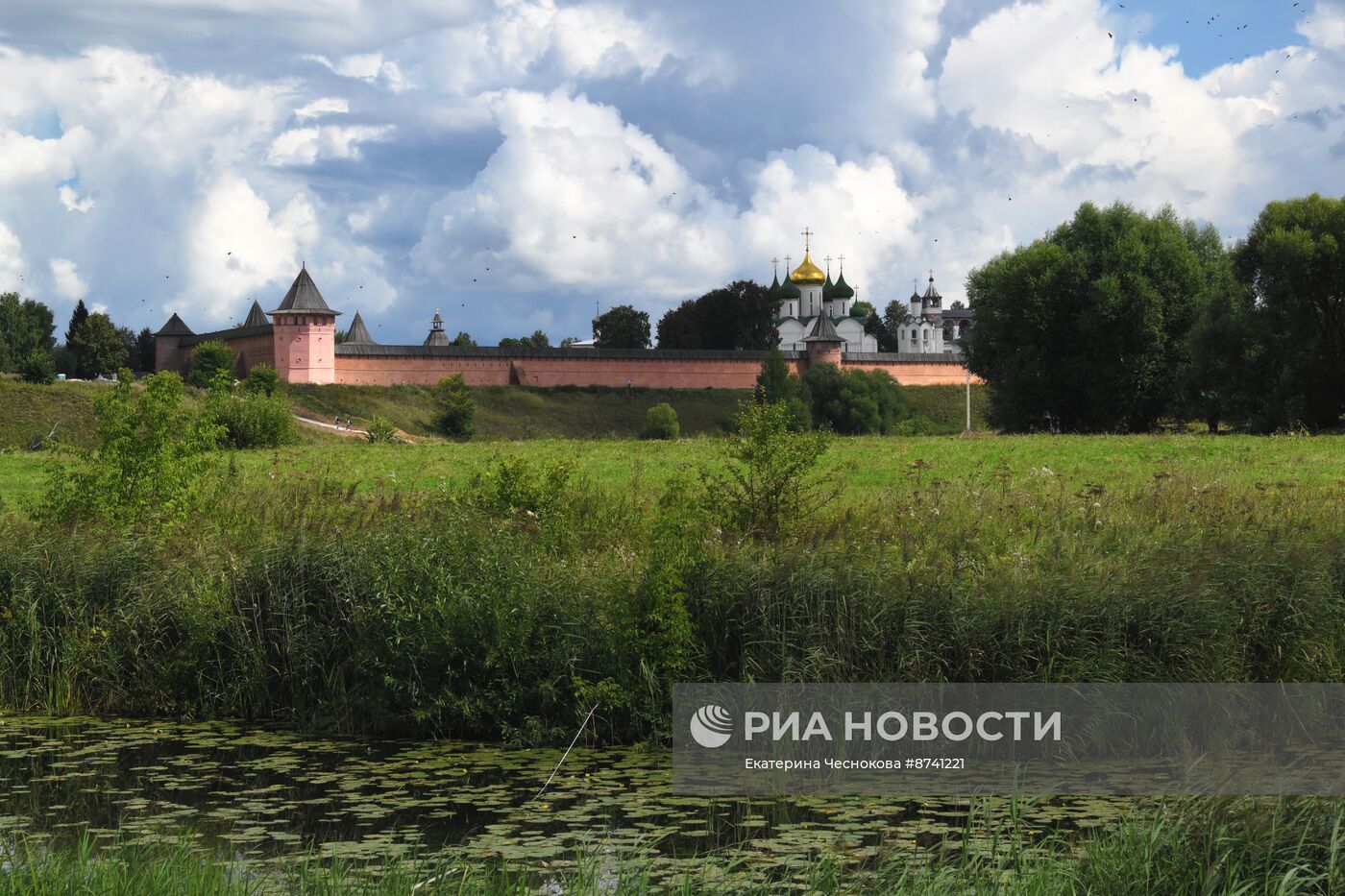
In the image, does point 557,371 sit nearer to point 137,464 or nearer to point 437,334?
point 437,334

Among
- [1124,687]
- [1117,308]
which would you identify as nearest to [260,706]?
[1124,687]

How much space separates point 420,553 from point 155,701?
183 centimetres

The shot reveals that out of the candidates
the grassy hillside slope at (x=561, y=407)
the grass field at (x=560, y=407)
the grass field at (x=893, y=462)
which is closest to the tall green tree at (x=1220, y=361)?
the grass field at (x=893, y=462)

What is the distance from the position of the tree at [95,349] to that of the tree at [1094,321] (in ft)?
159

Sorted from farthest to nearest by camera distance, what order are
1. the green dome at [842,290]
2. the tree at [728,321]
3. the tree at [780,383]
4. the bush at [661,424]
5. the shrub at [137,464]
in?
the green dome at [842,290]
the tree at [728,321]
the bush at [661,424]
the tree at [780,383]
the shrub at [137,464]

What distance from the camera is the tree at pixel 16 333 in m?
70.1

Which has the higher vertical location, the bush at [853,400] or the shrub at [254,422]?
the bush at [853,400]

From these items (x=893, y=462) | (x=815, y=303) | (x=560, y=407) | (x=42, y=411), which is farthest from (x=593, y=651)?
(x=815, y=303)

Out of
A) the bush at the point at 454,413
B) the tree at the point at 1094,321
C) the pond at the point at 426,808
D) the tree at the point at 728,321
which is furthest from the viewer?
the tree at the point at 728,321

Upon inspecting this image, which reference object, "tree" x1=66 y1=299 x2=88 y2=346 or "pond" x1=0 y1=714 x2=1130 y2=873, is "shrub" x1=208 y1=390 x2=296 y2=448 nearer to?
"pond" x1=0 y1=714 x2=1130 y2=873

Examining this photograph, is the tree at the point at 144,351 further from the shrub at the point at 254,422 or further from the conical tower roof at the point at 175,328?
the shrub at the point at 254,422

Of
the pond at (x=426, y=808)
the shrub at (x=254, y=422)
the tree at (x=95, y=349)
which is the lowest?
the pond at (x=426, y=808)

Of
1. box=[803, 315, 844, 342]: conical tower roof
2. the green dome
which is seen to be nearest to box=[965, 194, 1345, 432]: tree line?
box=[803, 315, 844, 342]: conical tower roof

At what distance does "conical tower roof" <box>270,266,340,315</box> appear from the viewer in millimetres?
63844
